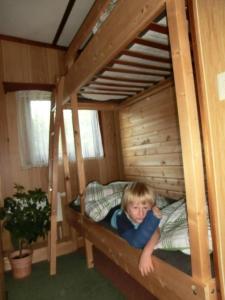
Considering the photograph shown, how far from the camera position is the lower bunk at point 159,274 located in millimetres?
990

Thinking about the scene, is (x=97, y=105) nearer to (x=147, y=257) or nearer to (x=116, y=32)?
(x=116, y=32)

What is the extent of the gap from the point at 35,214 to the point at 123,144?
155 cm

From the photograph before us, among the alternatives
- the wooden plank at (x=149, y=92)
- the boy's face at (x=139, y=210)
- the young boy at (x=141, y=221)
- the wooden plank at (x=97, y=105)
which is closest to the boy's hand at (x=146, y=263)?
the young boy at (x=141, y=221)

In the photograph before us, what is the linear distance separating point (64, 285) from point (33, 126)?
5.60 feet

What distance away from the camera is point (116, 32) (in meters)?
1.29

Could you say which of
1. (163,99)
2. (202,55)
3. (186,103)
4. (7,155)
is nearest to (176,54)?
(202,55)

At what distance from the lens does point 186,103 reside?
0.91 meters

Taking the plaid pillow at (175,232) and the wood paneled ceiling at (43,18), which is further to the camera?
the wood paneled ceiling at (43,18)

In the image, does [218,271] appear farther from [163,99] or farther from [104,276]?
[163,99]

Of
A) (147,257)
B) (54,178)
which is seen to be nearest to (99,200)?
(54,178)

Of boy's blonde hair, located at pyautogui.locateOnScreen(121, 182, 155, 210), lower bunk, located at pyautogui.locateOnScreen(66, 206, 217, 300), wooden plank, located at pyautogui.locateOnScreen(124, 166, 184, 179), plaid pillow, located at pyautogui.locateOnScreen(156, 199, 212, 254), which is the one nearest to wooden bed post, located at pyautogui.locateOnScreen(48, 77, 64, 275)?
lower bunk, located at pyautogui.locateOnScreen(66, 206, 217, 300)

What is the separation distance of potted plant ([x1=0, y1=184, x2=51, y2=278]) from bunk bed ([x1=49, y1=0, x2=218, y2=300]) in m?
0.12

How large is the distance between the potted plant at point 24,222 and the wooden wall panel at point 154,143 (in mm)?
1261

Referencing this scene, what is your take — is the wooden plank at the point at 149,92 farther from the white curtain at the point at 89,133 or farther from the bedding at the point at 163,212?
the bedding at the point at 163,212
